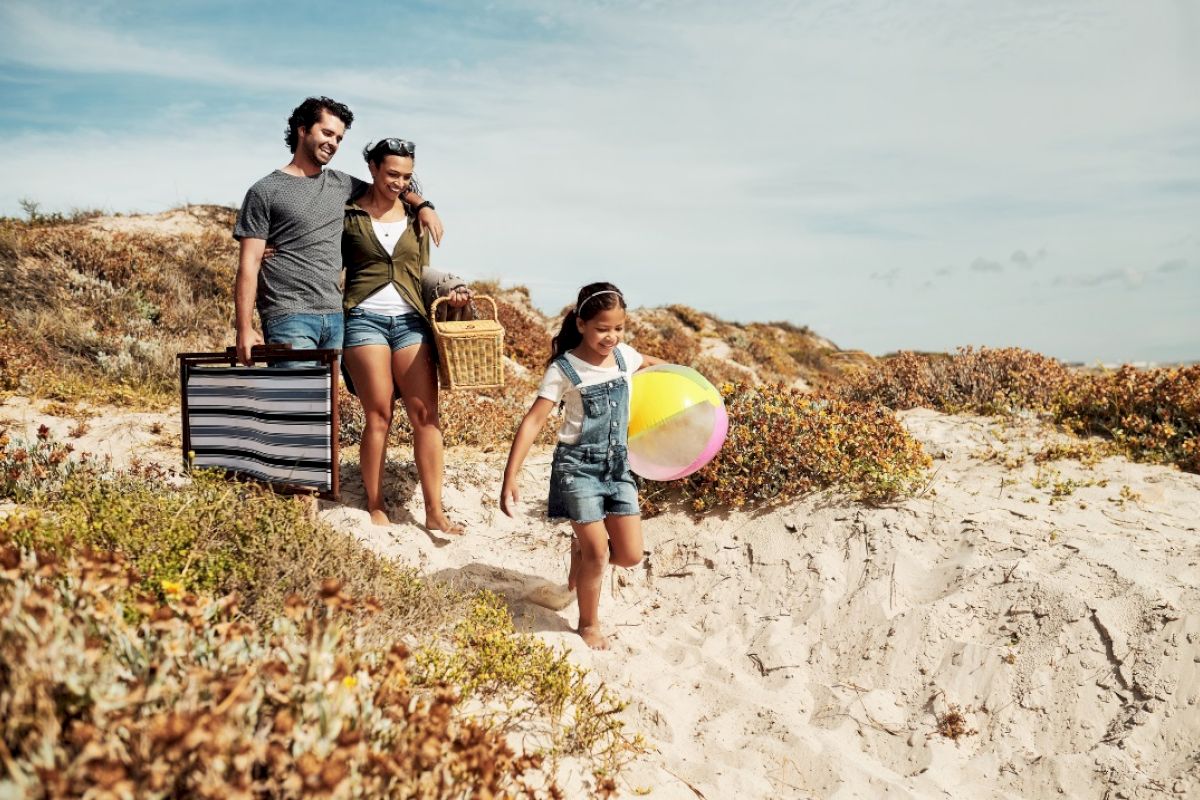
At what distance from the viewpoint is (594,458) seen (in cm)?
453

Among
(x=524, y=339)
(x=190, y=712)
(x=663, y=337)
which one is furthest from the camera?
(x=663, y=337)

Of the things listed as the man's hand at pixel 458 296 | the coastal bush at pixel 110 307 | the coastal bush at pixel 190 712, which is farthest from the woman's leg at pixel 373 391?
the coastal bush at pixel 110 307

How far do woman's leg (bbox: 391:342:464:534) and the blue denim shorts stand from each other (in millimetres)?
1306

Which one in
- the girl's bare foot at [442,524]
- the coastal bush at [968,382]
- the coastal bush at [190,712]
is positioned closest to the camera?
the coastal bush at [190,712]

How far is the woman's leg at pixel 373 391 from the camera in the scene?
5289mm

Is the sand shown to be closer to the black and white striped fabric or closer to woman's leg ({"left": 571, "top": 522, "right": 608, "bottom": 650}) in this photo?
woman's leg ({"left": 571, "top": 522, "right": 608, "bottom": 650})

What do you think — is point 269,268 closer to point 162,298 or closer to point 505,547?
point 505,547

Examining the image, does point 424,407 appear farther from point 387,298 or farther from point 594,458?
point 594,458

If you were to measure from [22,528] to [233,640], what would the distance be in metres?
1.74

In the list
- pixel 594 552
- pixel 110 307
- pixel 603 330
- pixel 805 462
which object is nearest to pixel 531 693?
pixel 594 552

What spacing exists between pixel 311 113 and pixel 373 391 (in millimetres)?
1707

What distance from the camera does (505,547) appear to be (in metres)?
6.23

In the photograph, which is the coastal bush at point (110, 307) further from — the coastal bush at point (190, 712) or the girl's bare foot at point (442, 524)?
the coastal bush at point (190, 712)

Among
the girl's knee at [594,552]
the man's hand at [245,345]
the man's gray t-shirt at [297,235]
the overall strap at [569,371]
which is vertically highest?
the man's gray t-shirt at [297,235]
